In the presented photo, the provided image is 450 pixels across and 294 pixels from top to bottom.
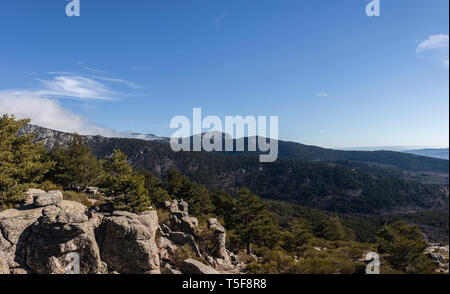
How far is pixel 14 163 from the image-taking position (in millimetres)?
21953

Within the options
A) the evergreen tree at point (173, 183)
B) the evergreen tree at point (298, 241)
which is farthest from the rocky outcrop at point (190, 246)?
the evergreen tree at point (173, 183)

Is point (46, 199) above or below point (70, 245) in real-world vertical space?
above

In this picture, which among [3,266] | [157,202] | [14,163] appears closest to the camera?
[3,266]

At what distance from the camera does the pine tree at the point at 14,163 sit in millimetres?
18984

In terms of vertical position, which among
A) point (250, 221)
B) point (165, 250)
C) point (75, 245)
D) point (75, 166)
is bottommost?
point (250, 221)

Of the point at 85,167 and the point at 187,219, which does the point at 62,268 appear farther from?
the point at 85,167

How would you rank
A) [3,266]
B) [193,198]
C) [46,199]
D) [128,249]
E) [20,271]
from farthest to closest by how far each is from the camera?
[193,198], [46,199], [128,249], [20,271], [3,266]

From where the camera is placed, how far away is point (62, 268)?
43.9 ft

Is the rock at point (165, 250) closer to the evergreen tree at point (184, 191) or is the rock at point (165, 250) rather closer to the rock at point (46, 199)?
the rock at point (46, 199)

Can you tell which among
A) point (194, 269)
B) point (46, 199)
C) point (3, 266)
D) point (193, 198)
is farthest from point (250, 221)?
point (3, 266)

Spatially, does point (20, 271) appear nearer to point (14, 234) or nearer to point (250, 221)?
point (14, 234)

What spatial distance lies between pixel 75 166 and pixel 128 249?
936 inches
